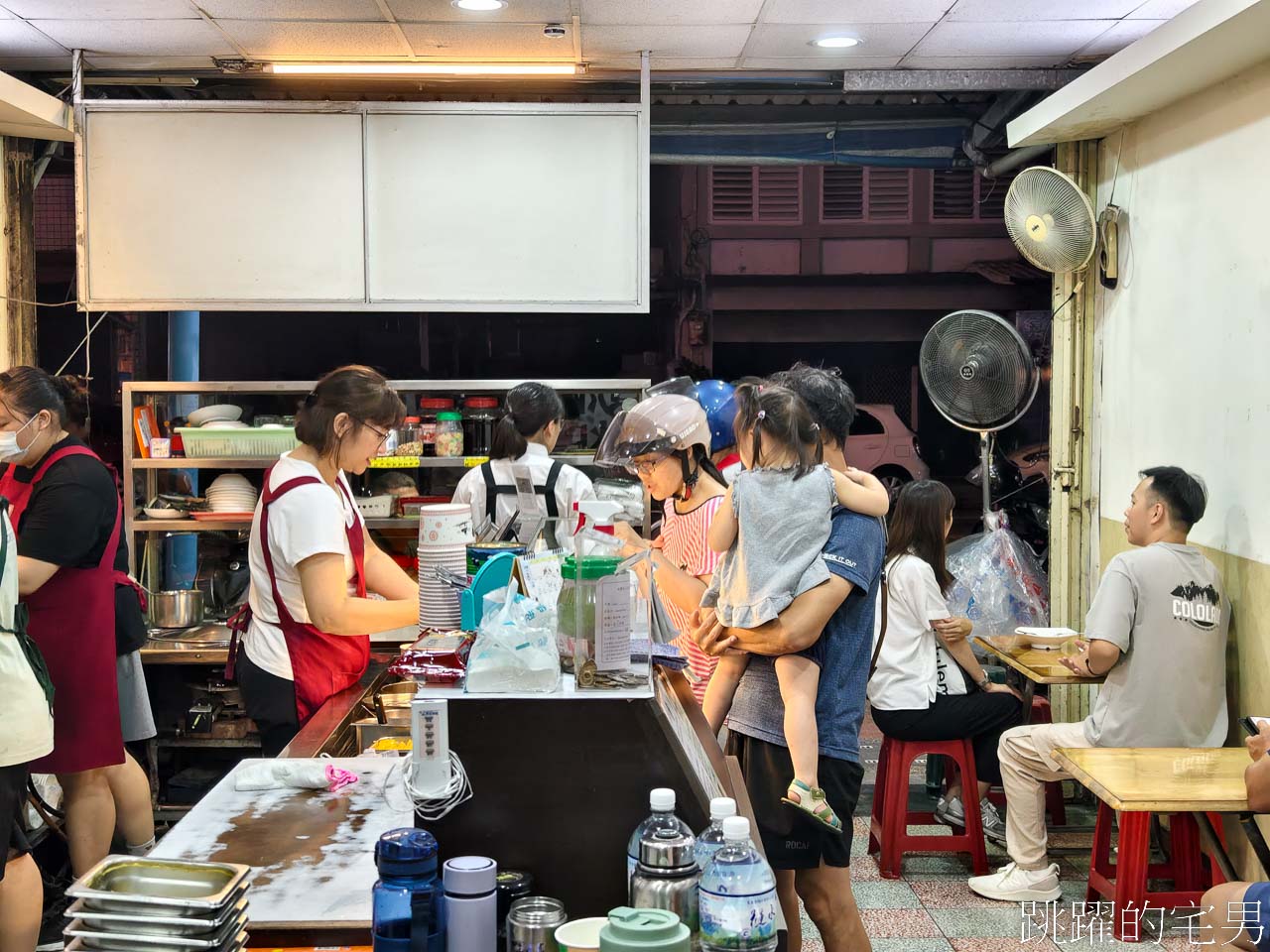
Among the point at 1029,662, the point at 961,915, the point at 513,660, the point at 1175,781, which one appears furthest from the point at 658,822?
the point at 1029,662

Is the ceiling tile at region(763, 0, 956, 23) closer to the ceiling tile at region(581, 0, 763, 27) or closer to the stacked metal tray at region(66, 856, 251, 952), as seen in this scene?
the ceiling tile at region(581, 0, 763, 27)

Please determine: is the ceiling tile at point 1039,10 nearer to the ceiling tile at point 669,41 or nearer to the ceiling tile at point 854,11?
the ceiling tile at point 854,11

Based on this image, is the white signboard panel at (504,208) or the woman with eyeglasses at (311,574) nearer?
the woman with eyeglasses at (311,574)

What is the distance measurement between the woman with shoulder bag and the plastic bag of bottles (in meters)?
0.57

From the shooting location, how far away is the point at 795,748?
2795 millimetres

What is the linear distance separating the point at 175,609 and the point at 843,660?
3453 mm

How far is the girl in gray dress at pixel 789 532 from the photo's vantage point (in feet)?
9.12

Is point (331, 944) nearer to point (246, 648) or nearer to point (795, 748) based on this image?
point (795, 748)

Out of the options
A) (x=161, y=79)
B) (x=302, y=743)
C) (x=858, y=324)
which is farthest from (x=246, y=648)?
(x=858, y=324)

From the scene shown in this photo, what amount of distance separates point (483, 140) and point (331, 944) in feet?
13.7

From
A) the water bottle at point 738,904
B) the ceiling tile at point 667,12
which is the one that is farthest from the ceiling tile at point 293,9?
the water bottle at point 738,904

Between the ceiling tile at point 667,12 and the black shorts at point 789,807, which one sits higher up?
the ceiling tile at point 667,12

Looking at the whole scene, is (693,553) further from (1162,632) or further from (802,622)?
(1162,632)

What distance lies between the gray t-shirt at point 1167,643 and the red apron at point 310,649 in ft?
8.46
